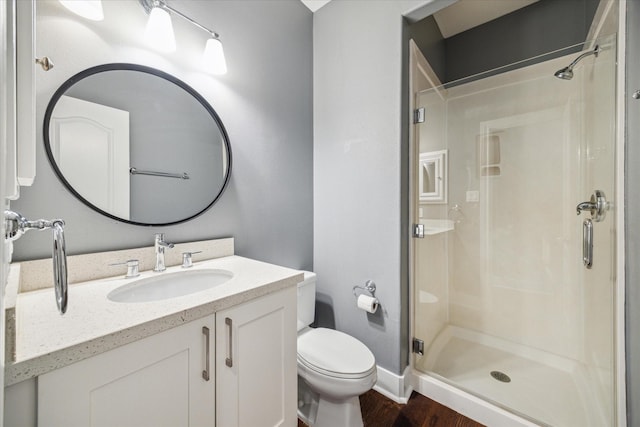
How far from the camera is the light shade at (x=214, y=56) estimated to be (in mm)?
1326

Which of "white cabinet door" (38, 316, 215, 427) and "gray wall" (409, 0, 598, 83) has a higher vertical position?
"gray wall" (409, 0, 598, 83)

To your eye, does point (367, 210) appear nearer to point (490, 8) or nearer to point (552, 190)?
point (552, 190)

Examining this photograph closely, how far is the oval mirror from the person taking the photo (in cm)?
100

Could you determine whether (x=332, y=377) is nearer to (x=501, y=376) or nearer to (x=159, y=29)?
(x=501, y=376)

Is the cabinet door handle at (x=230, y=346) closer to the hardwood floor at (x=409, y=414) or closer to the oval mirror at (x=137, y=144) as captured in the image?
the oval mirror at (x=137, y=144)

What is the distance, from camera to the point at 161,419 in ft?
2.33

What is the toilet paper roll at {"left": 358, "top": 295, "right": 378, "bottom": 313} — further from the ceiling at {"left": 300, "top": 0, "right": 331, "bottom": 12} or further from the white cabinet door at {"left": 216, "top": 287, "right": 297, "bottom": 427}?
the ceiling at {"left": 300, "top": 0, "right": 331, "bottom": 12}

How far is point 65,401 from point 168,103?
3.87 ft

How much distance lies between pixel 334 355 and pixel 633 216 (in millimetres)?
1372

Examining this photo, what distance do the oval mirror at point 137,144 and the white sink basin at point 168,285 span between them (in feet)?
0.90

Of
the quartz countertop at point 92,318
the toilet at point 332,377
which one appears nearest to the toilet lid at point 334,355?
the toilet at point 332,377

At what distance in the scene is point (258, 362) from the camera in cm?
96

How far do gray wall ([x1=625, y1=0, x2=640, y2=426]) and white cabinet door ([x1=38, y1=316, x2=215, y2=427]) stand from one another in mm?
1525

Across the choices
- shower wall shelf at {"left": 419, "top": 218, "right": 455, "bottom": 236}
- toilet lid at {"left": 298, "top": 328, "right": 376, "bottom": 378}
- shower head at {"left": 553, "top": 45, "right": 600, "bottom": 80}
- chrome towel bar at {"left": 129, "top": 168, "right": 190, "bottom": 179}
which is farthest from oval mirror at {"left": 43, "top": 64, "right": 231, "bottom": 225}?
shower head at {"left": 553, "top": 45, "right": 600, "bottom": 80}
